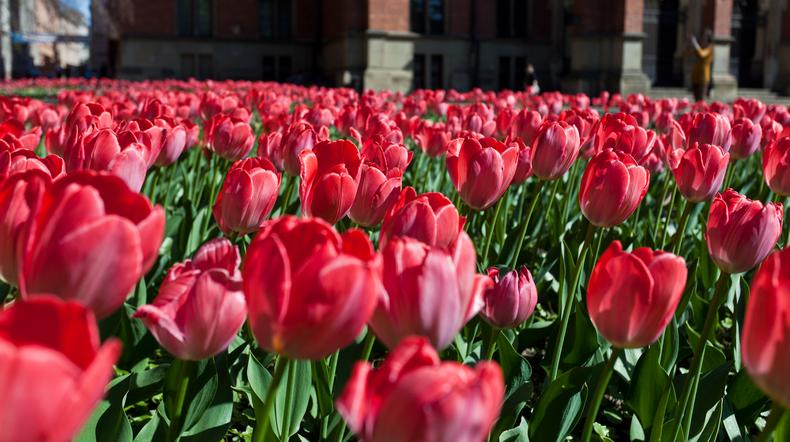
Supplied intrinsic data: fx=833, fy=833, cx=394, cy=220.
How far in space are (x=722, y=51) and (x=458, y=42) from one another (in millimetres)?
9111

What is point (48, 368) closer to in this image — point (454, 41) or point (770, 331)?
point (770, 331)

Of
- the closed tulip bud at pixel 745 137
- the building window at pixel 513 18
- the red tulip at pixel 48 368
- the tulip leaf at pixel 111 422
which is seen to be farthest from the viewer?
the building window at pixel 513 18

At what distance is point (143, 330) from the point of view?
78.5 inches

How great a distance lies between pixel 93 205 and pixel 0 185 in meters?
0.27

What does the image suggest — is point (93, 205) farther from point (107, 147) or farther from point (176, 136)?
point (176, 136)

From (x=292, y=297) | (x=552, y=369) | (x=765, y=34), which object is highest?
(x=765, y=34)

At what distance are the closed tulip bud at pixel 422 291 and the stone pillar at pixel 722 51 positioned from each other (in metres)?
27.5

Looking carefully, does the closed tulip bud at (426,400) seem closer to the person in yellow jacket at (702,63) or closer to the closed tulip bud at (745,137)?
the closed tulip bud at (745,137)

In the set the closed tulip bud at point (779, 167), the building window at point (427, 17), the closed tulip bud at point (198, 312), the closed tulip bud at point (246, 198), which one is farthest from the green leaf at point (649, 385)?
the building window at point (427, 17)

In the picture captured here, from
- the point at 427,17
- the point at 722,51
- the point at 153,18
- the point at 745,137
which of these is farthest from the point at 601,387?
the point at 153,18

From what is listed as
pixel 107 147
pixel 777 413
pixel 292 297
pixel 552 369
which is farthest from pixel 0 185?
pixel 552 369

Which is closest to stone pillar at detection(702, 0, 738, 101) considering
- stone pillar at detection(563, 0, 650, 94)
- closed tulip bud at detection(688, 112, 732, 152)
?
stone pillar at detection(563, 0, 650, 94)

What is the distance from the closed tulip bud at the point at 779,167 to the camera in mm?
2176

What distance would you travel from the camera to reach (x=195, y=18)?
110 ft
